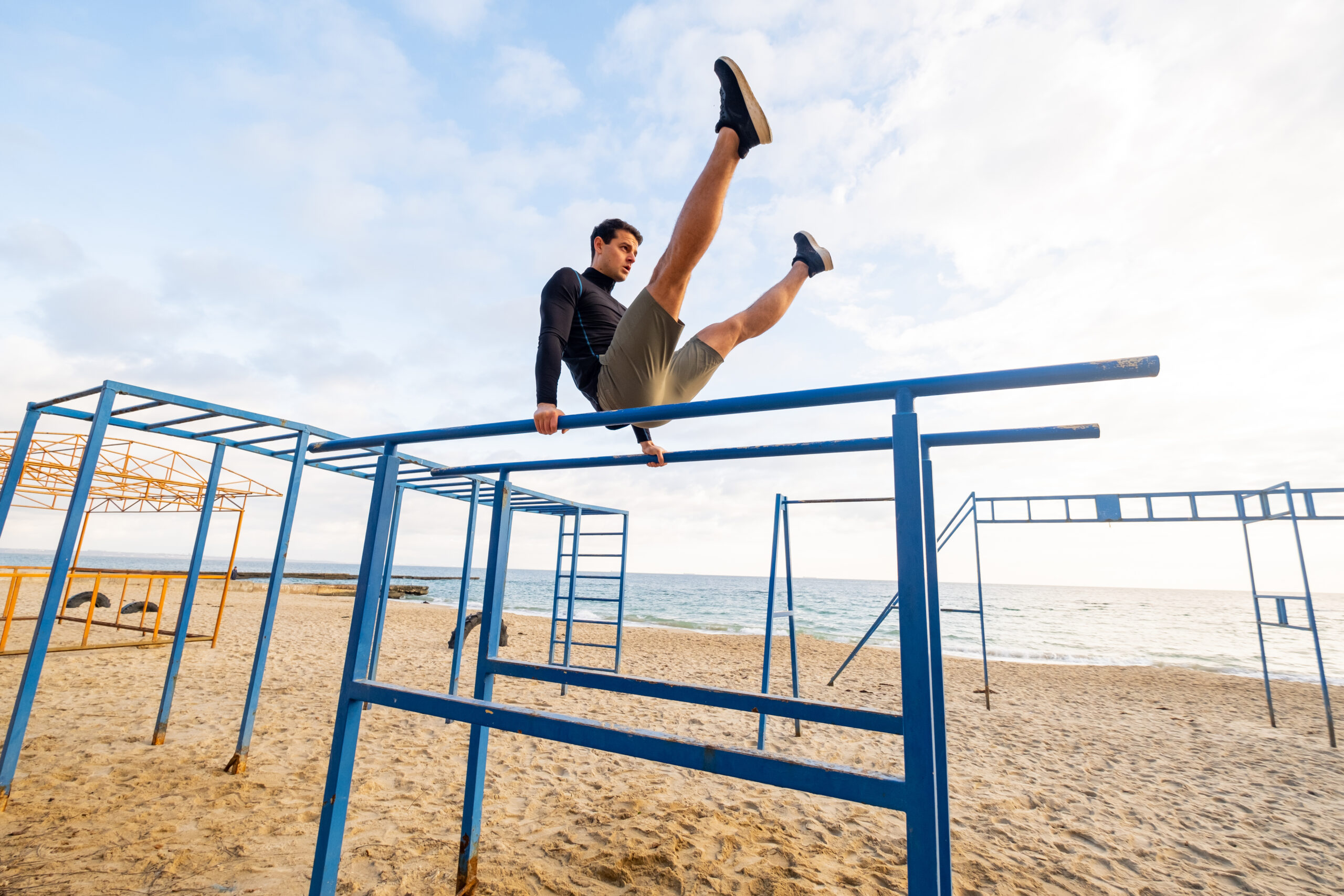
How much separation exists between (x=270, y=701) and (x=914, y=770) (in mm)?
5952

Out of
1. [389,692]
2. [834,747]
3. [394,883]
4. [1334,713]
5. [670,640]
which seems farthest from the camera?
[670,640]

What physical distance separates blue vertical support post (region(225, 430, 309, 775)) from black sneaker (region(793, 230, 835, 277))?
10.1ft

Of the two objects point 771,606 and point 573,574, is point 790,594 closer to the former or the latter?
point 771,606

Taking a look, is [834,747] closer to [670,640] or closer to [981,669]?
[981,669]

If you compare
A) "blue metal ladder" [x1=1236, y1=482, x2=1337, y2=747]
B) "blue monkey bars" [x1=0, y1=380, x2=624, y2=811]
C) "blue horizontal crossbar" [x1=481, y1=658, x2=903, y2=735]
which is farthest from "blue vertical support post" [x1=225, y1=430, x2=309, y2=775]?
"blue metal ladder" [x1=1236, y1=482, x2=1337, y2=747]

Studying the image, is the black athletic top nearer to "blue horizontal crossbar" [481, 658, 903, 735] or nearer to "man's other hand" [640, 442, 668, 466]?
"man's other hand" [640, 442, 668, 466]

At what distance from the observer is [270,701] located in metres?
5.09

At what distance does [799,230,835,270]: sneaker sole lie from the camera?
2.25 m

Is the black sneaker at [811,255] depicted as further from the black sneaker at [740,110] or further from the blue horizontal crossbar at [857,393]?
the blue horizontal crossbar at [857,393]

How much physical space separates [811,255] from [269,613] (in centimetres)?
389

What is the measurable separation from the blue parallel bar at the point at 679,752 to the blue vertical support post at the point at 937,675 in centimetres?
78

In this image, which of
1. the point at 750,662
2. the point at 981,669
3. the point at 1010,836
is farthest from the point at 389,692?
the point at 981,669

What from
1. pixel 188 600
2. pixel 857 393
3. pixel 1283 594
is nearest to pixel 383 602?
pixel 188 600

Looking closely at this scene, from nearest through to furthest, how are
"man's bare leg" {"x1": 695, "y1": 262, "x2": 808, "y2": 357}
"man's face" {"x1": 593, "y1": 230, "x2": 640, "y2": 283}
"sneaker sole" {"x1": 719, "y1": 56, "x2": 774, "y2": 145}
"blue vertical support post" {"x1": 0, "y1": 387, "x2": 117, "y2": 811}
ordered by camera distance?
"sneaker sole" {"x1": 719, "y1": 56, "x2": 774, "y2": 145} → "man's bare leg" {"x1": 695, "y1": 262, "x2": 808, "y2": 357} → "man's face" {"x1": 593, "y1": 230, "x2": 640, "y2": 283} → "blue vertical support post" {"x1": 0, "y1": 387, "x2": 117, "y2": 811}
